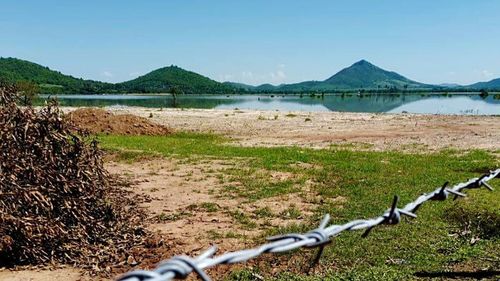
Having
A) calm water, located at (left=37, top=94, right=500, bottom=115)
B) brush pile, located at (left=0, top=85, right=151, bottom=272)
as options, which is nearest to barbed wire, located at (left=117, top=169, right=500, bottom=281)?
brush pile, located at (left=0, top=85, right=151, bottom=272)

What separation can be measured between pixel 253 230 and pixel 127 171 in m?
7.78

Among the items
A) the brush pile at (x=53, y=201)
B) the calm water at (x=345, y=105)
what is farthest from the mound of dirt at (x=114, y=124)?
the calm water at (x=345, y=105)

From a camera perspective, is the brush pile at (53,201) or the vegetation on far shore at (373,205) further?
the brush pile at (53,201)

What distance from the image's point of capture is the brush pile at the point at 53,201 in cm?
785

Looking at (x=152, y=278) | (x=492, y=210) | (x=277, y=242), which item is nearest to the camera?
(x=152, y=278)

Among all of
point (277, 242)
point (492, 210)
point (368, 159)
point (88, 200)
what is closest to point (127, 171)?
point (88, 200)

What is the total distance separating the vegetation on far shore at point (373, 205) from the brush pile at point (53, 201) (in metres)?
2.53

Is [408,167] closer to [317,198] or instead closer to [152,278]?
[317,198]

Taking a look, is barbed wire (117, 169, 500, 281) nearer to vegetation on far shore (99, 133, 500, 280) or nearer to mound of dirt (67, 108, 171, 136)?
vegetation on far shore (99, 133, 500, 280)

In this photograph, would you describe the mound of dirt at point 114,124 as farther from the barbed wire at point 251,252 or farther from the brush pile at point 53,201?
the barbed wire at point 251,252

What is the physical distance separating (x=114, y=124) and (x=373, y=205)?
23.0m

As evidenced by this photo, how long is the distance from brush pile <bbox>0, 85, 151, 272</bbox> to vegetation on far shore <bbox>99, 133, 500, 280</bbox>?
253 centimetres

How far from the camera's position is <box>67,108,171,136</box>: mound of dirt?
3041 centimetres

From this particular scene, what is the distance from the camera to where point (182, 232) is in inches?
372
